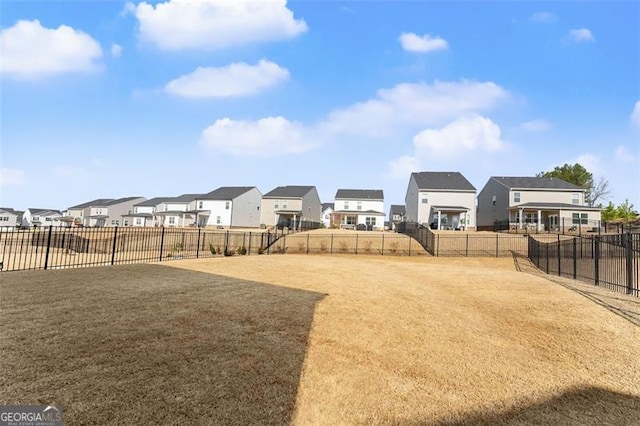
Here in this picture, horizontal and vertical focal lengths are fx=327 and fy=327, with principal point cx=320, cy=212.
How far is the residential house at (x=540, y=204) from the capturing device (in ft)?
123

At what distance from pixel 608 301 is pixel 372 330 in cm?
718

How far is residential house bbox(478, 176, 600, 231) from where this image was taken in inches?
1470

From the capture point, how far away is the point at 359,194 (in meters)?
55.9

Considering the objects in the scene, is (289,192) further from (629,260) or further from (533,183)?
(629,260)

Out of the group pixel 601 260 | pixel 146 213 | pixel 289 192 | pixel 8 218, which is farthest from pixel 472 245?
pixel 8 218

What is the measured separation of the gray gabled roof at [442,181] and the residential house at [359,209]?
9175mm

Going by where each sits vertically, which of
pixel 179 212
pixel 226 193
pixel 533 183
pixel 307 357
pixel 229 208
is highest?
pixel 533 183

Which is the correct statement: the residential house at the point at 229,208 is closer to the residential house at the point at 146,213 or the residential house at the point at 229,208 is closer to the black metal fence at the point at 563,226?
the residential house at the point at 146,213

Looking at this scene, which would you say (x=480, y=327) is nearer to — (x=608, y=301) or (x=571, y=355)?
(x=571, y=355)

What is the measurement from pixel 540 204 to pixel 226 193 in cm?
4542

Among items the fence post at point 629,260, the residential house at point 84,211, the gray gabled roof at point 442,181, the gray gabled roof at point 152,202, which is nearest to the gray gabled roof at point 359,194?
the gray gabled roof at point 442,181

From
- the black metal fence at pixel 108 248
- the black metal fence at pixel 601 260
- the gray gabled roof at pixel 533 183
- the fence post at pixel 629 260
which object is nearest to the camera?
the fence post at pixel 629 260

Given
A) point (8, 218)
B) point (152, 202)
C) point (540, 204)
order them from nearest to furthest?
point (540, 204)
point (152, 202)
point (8, 218)

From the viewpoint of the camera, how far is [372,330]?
6113 mm
